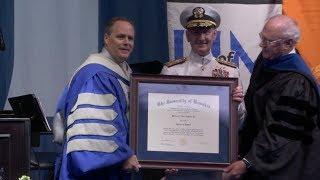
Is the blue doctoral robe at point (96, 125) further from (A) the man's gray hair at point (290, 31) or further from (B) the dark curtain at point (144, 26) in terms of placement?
(B) the dark curtain at point (144, 26)

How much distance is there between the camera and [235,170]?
147 inches

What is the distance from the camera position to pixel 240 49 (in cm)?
512

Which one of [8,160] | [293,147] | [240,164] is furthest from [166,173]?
[8,160]

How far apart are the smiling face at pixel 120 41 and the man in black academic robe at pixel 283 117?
0.82 meters

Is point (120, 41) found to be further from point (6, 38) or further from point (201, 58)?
point (6, 38)

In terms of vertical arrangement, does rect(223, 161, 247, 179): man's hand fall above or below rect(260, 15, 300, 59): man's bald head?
below

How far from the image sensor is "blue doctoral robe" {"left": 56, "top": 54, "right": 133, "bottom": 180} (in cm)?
370

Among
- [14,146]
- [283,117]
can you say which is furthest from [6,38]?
[283,117]

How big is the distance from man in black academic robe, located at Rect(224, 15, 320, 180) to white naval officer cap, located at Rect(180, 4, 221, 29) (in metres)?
0.54

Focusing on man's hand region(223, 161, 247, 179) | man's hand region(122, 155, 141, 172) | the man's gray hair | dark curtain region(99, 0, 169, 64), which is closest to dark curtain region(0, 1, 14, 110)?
dark curtain region(99, 0, 169, 64)

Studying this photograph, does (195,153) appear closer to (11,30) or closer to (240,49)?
(240,49)

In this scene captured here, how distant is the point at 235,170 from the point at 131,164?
599 mm

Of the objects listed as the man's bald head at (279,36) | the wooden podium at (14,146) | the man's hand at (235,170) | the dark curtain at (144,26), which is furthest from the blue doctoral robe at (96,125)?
the dark curtain at (144,26)

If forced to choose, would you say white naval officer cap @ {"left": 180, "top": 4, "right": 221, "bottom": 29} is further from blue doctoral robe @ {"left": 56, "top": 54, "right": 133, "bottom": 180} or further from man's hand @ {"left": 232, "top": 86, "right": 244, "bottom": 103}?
blue doctoral robe @ {"left": 56, "top": 54, "right": 133, "bottom": 180}
